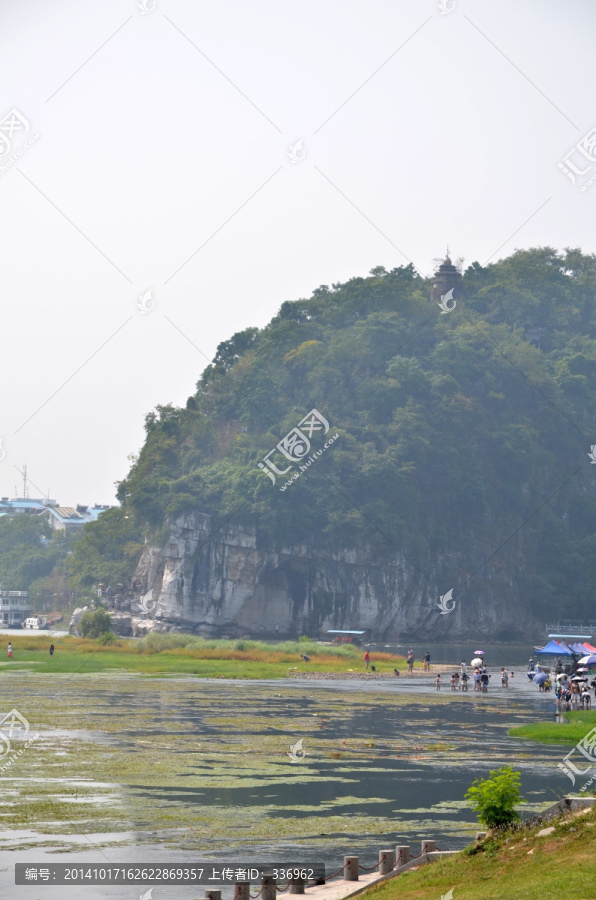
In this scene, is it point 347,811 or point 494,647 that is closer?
point 347,811

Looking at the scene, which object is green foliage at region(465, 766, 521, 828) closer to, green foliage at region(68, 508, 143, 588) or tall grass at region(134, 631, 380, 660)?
tall grass at region(134, 631, 380, 660)

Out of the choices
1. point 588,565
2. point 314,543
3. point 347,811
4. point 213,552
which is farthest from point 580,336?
point 347,811

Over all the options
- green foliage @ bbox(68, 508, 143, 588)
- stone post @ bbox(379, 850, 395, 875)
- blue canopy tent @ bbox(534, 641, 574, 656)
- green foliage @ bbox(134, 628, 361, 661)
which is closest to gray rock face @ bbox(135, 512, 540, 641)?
green foliage @ bbox(68, 508, 143, 588)

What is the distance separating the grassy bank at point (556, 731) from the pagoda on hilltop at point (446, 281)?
121005 mm

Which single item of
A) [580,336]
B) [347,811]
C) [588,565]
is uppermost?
[580,336]

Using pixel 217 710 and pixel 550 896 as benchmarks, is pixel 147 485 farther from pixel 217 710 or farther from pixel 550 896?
pixel 550 896

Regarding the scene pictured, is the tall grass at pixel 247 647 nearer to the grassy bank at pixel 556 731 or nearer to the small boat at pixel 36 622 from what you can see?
the grassy bank at pixel 556 731

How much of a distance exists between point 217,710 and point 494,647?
250ft

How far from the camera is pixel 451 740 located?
124 feet

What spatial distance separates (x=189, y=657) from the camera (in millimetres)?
81938

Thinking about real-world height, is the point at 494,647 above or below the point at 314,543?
below

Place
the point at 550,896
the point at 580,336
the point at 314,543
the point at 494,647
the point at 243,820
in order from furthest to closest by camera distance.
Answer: the point at 580,336
the point at 314,543
the point at 494,647
the point at 243,820
the point at 550,896

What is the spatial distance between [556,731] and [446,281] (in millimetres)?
126628
